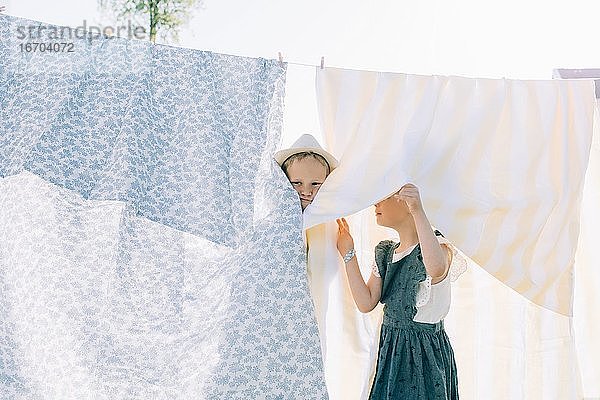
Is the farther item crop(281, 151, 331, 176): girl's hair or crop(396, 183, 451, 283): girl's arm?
crop(281, 151, 331, 176): girl's hair

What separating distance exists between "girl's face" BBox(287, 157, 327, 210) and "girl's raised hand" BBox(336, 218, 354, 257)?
0.50ft

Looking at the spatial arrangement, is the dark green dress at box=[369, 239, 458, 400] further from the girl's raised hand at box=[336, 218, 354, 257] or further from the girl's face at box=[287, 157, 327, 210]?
the girl's face at box=[287, 157, 327, 210]

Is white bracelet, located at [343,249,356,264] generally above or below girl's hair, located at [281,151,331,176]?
below

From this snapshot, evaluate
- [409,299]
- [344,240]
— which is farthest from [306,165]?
[409,299]

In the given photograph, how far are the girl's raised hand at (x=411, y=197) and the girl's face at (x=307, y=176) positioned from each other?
A: 9.5 inches

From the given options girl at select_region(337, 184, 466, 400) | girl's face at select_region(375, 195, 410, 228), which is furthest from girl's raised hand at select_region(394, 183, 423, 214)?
girl's face at select_region(375, 195, 410, 228)

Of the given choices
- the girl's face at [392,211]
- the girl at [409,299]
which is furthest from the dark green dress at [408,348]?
the girl's face at [392,211]

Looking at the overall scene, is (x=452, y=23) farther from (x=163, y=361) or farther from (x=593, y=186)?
(x=163, y=361)

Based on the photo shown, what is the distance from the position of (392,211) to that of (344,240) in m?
0.17

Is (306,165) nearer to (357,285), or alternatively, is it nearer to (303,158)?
(303,158)

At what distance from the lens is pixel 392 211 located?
A: 8.35 ft

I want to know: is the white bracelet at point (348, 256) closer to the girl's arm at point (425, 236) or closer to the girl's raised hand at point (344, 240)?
the girl's raised hand at point (344, 240)

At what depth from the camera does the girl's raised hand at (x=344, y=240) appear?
2.49 m

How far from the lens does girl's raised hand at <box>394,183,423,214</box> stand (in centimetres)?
238
